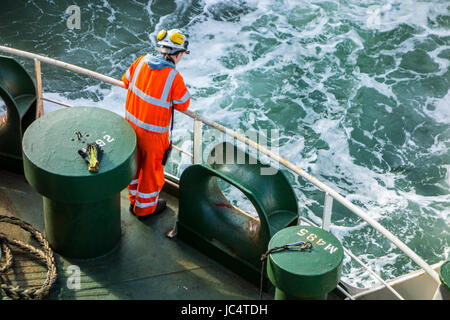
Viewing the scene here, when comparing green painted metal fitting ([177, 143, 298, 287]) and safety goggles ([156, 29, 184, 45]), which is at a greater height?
safety goggles ([156, 29, 184, 45])

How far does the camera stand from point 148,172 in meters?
4.27

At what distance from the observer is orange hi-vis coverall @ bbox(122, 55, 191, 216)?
13.1 feet

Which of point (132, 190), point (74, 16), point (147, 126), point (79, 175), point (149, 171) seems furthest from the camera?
point (74, 16)

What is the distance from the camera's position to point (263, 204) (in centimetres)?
387

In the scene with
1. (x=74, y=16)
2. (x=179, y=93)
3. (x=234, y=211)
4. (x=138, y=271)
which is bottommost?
(x=74, y=16)

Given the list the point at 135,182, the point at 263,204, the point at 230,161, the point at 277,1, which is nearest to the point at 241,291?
the point at 263,204

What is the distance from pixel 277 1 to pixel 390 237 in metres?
12.2

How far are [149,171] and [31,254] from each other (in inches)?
39.1

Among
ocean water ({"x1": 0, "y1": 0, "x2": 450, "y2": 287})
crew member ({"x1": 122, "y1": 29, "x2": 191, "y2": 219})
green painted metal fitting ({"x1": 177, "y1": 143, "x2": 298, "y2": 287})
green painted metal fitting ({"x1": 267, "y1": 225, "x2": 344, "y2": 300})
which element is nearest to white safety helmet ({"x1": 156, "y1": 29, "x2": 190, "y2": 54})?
crew member ({"x1": 122, "y1": 29, "x2": 191, "y2": 219})

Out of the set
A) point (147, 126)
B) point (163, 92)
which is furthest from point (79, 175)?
point (163, 92)

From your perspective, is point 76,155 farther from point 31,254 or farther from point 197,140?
point 197,140

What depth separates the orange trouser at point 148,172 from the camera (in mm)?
4160

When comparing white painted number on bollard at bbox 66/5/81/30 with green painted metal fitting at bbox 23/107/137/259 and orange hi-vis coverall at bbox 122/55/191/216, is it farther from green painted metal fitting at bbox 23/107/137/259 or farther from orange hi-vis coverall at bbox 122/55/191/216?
green painted metal fitting at bbox 23/107/137/259

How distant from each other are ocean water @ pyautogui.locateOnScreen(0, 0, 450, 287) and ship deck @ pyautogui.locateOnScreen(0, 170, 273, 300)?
4456mm
